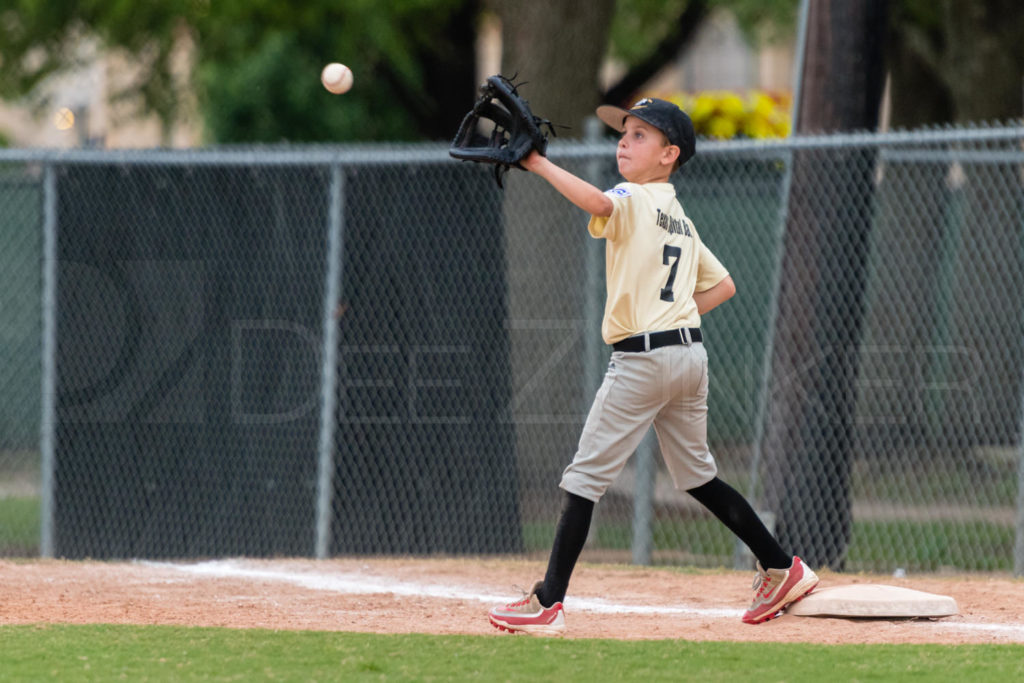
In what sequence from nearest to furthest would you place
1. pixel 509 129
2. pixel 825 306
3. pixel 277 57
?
pixel 509 129 < pixel 825 306 < pixel 277 57

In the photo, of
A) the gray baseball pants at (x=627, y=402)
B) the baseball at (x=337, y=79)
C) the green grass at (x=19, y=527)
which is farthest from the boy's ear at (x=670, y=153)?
the green grass at (x=19, y=527)

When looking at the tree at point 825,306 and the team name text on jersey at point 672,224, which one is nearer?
the team name text on jersey at point 672,224

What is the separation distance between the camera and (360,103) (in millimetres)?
17797

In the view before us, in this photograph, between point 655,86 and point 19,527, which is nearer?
point 19,527

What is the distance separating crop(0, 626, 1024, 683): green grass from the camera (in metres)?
4.27

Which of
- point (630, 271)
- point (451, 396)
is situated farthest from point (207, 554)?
point (630, 271)

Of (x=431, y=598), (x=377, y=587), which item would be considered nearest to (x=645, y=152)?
(x=431, y=598)

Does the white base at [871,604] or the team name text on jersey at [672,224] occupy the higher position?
the team name text on jersey at [672,224]

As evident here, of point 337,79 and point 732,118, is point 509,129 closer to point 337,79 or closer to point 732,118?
point 337,79

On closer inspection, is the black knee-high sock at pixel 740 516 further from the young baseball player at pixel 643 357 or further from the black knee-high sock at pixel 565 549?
the black knee-high sock at pixel 565 549

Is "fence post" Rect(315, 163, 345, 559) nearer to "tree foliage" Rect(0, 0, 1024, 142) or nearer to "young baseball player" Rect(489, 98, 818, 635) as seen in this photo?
"young baseball player" Rect(489, 98, 818, 635)

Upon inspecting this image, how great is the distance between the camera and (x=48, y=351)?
8.09 m

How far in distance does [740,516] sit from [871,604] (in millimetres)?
662

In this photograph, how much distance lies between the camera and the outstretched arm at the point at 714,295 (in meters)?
5.52
